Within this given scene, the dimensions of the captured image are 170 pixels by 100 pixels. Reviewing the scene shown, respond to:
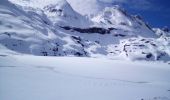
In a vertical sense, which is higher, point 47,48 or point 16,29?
point 16,29

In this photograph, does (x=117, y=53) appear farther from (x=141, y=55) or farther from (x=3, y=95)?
(x=3, y=95)

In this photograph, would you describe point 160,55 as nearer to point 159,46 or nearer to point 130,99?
point 159,46

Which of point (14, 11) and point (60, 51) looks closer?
point (60, 51)

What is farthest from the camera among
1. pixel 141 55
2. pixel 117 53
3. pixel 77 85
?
pixel 117 53

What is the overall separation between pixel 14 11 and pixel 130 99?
474ft

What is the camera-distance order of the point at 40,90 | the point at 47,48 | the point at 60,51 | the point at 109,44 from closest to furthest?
the point at 40,90 < the point at 47,48 < the point at 60,51 < the point at 109,44

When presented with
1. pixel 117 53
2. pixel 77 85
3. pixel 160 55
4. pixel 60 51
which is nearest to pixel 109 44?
pixel 117 53

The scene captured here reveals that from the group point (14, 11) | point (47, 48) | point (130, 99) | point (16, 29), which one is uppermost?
point (14, 11)

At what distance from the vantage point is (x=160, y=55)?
502 ft

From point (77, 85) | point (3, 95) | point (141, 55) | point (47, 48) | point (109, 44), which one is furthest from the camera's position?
point (109, 44)

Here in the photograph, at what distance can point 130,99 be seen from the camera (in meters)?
18.8

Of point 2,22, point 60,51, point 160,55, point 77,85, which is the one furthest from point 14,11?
point 77,85

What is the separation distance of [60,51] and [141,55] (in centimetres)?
5173

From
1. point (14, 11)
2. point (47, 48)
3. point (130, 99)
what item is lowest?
point (130, 99)
